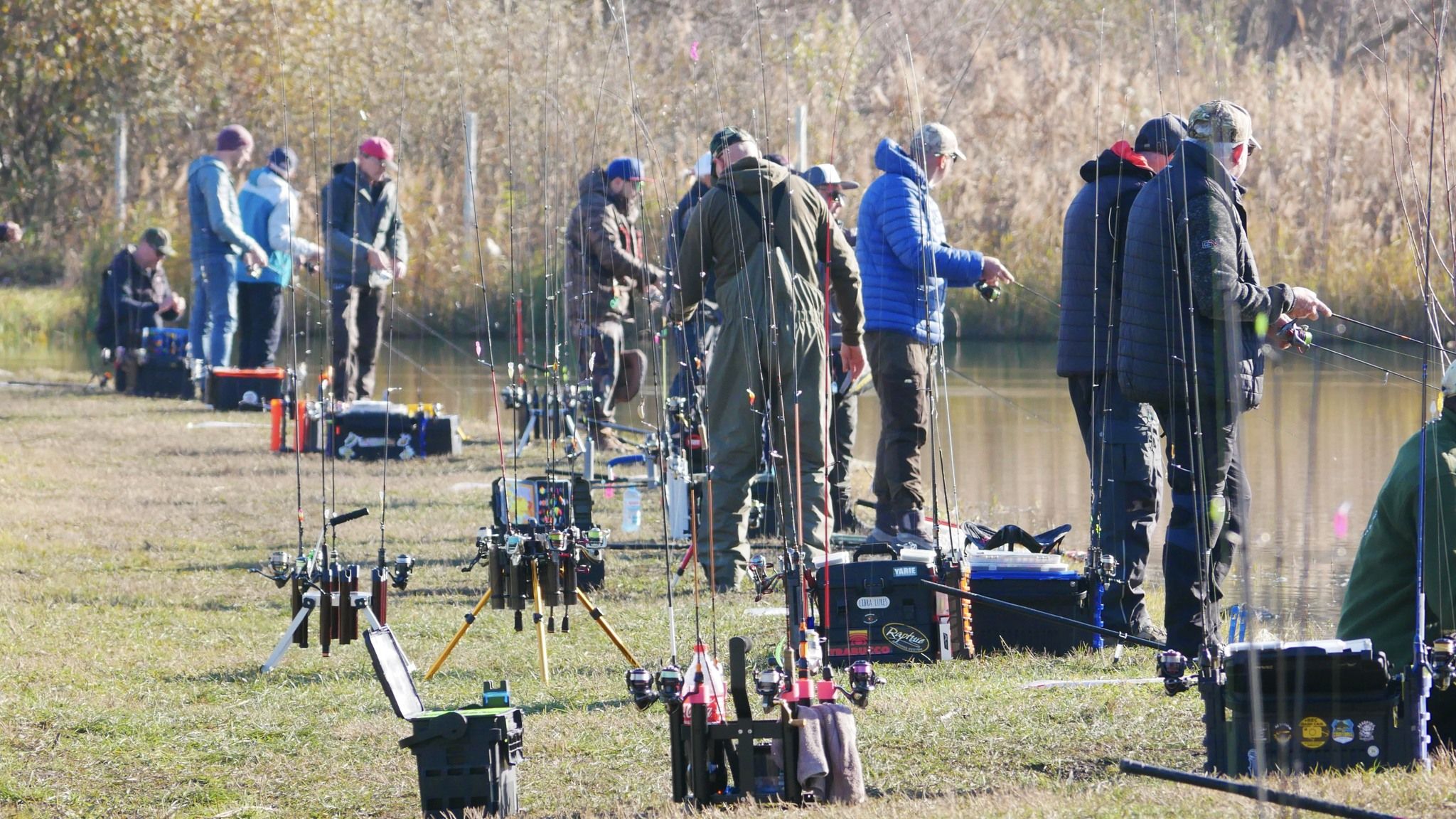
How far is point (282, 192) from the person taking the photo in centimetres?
1386

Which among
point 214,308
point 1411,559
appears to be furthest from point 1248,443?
point 1411,559

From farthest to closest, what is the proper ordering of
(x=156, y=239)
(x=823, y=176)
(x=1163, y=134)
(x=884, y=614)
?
(x=156, y=239) → (x=823, y=176) → (x=1163, y=134) → (x=884, y=614)

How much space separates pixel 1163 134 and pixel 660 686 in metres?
2.99

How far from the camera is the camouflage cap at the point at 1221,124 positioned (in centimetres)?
558

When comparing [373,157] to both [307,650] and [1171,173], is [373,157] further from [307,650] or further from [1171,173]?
[1171,173]

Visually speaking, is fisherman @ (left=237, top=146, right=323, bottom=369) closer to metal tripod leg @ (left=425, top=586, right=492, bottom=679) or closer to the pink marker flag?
the pink marker flag

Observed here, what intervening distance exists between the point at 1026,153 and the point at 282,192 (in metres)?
9.36

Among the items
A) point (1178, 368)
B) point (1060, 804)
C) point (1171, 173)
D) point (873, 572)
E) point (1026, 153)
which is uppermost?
point (1026, 153)

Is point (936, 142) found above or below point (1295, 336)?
above

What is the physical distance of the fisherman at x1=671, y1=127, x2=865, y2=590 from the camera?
23.7 ft

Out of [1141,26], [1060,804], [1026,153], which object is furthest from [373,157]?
[1141,26]

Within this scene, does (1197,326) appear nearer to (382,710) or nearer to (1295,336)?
(1295,336)

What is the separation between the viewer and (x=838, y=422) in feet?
29.2

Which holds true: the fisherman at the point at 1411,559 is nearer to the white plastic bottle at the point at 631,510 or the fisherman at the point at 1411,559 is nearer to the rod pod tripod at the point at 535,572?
the rod pod tripod at the point at 535,572
